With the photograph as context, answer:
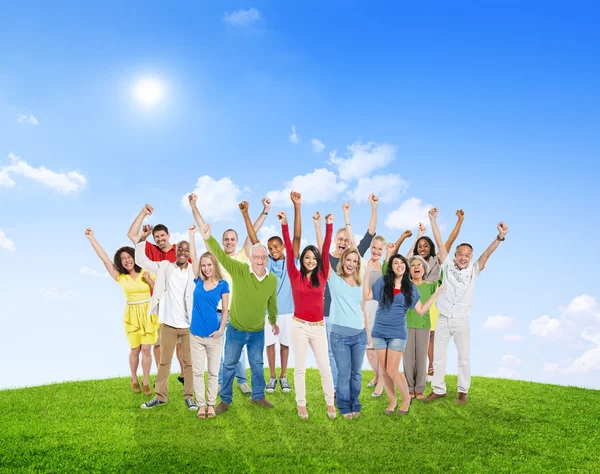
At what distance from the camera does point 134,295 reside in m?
10.7

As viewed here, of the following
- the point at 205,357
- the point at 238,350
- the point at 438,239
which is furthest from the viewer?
the point at 438,239

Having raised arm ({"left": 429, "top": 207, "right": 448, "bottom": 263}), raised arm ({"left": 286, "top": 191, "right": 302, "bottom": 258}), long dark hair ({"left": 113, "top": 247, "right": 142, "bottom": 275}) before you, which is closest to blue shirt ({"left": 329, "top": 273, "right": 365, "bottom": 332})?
raised arm ({"left": 286, "top": 191, "right": 302, "bottom": 258})

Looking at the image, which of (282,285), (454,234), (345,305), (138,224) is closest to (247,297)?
(282,285)

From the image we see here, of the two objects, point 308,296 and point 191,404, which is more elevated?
point 308,296

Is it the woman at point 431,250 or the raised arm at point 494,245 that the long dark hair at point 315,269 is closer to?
the woman at point 431,250

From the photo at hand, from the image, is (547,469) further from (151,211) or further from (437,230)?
(151,211)

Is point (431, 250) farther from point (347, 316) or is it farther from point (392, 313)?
point (347, 316)

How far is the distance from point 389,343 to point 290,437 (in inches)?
82.0

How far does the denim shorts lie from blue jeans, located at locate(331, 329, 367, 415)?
10.1 inches

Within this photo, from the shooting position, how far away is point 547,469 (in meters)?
8.13

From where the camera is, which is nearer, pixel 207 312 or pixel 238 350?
pixel 207 312

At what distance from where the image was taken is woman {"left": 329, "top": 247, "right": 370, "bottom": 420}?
349 inches

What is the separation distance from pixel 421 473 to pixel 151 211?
603 cm

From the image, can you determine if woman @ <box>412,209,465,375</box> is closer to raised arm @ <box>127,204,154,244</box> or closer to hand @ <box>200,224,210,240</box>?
hand @ <box>200,224,210,240</box>
